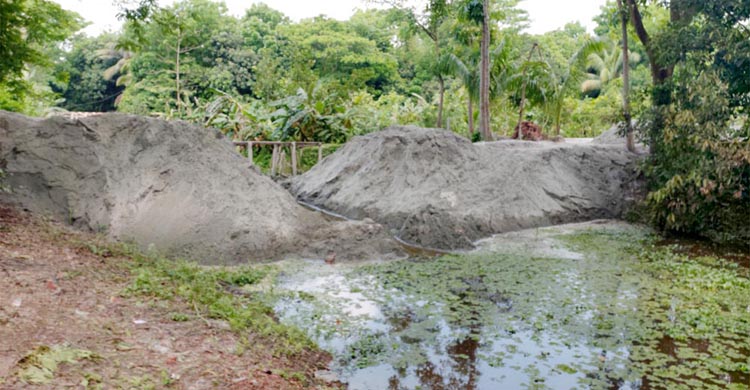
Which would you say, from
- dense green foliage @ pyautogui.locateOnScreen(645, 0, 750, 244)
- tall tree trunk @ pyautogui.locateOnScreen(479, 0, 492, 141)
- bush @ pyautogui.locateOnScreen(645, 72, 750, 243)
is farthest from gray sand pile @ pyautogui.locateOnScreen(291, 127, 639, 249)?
tall tree trunk @ pyautogui.locateOnScreen(479, 0, 492, 141)

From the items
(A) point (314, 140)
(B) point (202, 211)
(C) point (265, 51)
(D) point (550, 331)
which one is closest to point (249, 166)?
(B) point (202, 211)

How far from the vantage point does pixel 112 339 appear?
4.55m

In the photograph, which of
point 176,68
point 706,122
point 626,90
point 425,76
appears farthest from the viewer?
point 425,76

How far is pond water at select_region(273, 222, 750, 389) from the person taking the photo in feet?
18.0

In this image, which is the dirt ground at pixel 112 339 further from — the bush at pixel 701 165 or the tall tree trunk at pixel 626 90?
the tall tree trunk at pixel 626 90

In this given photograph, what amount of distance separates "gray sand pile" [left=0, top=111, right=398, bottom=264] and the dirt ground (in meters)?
3.45

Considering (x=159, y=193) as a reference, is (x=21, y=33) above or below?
above

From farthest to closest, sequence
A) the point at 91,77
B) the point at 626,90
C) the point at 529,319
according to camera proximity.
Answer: the point at 91,77
the point at 626,90
the point at 529,319

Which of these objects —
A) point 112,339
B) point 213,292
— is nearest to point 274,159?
point 213,292

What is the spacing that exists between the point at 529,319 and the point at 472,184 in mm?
7334

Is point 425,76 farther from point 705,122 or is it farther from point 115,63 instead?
point 705,122

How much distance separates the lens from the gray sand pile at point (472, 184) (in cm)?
1302

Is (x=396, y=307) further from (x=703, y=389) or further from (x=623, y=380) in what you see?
(x=703, y=389)

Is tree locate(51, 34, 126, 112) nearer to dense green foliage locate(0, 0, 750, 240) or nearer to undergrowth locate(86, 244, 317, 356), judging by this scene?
dense green foliage locate(0, 0, 750, 240)
